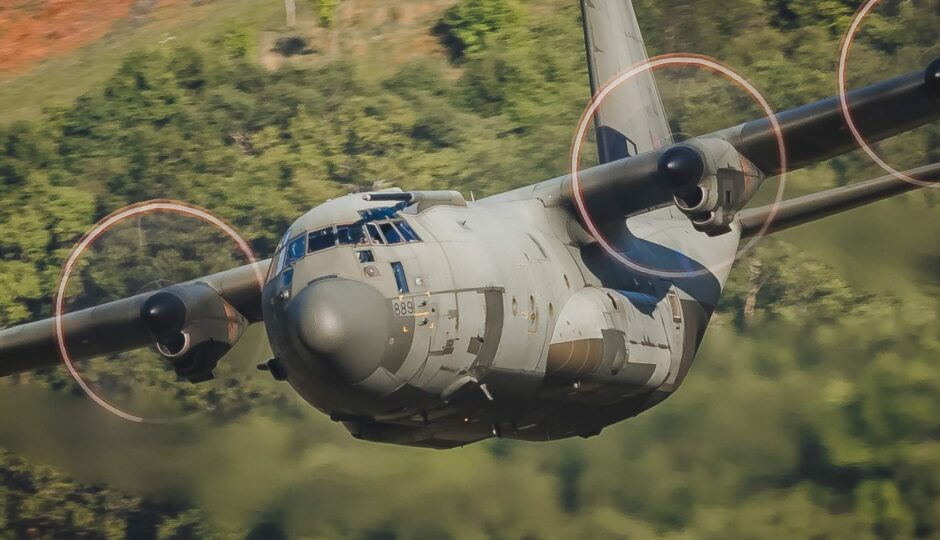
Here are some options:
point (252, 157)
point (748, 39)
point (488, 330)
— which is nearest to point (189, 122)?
point (252, 157)

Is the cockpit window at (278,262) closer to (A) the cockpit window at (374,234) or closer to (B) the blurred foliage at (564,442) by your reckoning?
(A) the cockpit window at (374,234)

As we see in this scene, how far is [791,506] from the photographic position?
21047 mm

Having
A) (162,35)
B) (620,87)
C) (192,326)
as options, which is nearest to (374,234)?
(192,326)

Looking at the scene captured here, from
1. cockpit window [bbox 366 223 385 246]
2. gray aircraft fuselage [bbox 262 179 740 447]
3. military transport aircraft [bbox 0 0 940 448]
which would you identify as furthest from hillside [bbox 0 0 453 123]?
cockpit window [bbox 366 223 385 246]

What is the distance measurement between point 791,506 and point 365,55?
29266mm

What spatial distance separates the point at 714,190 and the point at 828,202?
335cm

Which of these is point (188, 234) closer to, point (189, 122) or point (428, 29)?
point (189, 122)

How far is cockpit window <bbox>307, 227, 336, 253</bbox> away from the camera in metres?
13.7

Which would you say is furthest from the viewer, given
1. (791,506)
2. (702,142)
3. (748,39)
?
(748,39)

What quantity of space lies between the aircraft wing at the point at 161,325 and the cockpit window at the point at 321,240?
4648 millimetres

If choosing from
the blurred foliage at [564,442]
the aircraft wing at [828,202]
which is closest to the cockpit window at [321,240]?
the blurred foliage at [564,442]

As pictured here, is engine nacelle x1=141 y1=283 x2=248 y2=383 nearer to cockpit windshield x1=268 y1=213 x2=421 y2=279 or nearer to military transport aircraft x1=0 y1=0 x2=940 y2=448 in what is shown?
military transport aircraft x1=0 y1=0 x2=940 y2=448

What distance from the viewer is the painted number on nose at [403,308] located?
13461mm

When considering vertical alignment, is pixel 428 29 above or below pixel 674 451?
below
